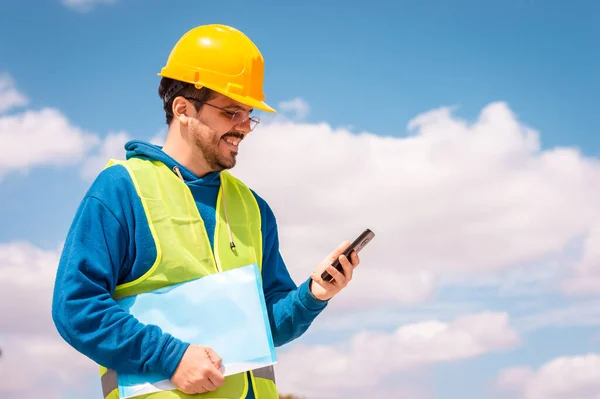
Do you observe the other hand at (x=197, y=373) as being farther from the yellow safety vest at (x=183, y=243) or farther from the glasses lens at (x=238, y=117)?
the glasses lens at (x=238, y=117)

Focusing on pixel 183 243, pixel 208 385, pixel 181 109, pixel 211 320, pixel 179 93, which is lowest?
pixel 208 385

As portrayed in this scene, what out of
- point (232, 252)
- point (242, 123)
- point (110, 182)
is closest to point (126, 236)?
point (110, 182)

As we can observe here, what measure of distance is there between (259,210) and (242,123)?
57 centimetres

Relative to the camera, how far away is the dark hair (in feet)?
12.9

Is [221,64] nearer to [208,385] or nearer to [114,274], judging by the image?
[114,274]

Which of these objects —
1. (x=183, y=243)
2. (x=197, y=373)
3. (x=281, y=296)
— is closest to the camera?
(x=197, y=373)

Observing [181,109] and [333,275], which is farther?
[181,109]

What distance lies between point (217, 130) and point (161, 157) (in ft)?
1.08

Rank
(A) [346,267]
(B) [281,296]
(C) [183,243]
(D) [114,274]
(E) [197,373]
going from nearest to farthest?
1. (E) [197,373]
2. (D) [114,274]
3. (C) [183,243]
4. (A) [346,267]
5. (B) [281,296]

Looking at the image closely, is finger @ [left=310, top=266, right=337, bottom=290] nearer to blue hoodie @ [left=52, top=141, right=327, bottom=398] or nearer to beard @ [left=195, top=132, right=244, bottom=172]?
blue hoodie @ [left=52, top=141, right=327, bottom=398]

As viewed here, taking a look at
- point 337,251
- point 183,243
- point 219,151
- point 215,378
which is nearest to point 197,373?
point 215,378

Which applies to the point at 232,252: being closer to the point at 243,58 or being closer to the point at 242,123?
the point at 242,123

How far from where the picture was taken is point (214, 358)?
Result: 11.4 feet

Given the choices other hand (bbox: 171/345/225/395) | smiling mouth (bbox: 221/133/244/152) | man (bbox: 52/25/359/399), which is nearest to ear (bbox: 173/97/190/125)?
man (bbox: 52/25/359/399)
